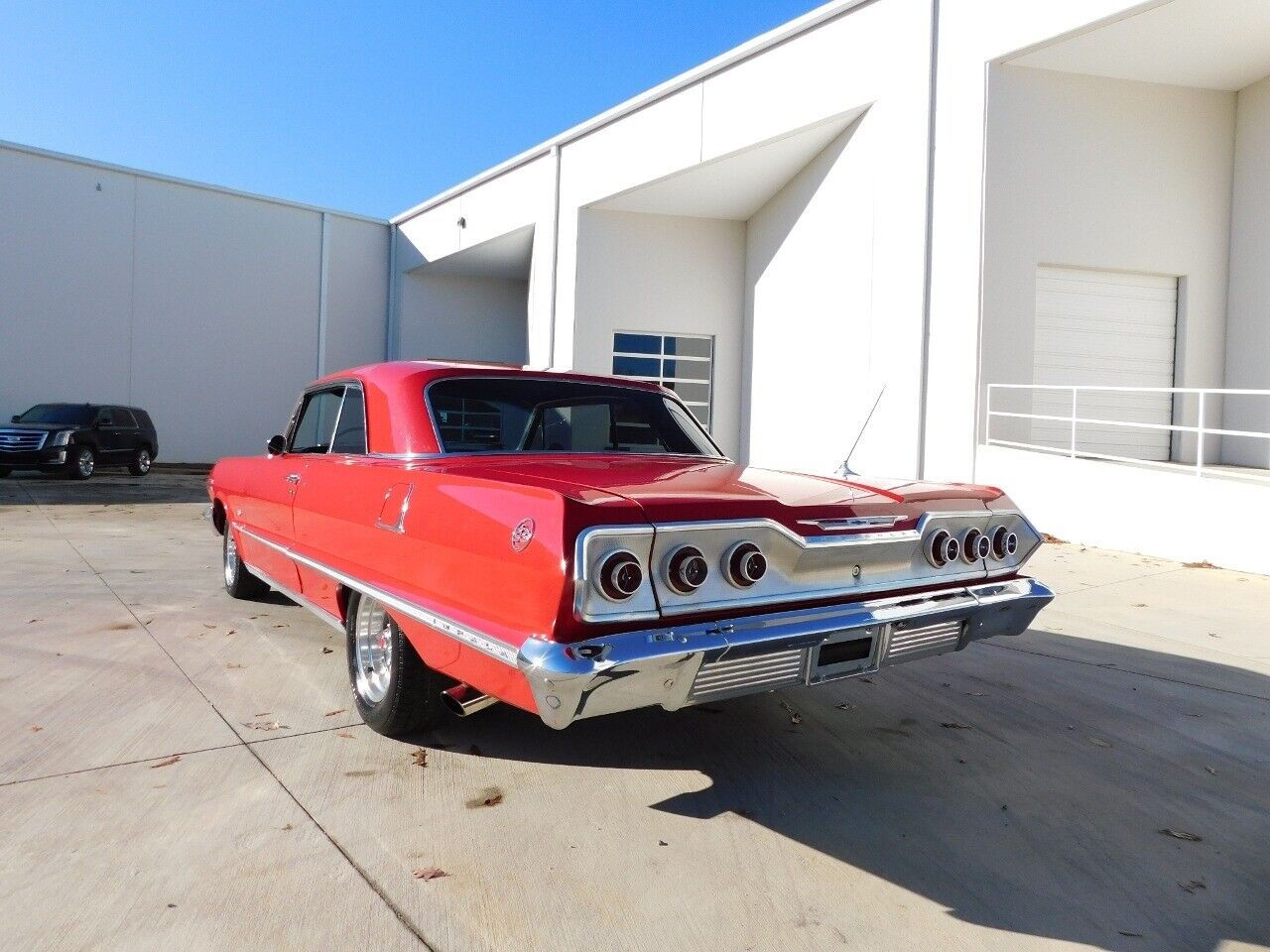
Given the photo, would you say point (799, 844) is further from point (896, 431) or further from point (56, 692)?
point (896, 431)

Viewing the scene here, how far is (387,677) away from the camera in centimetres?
359

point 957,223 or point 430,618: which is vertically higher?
point 957,223

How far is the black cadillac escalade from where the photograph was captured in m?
15.4

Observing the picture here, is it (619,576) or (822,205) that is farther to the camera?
(822,205)

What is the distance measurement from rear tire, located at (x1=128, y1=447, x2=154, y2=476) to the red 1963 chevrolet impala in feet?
50.1

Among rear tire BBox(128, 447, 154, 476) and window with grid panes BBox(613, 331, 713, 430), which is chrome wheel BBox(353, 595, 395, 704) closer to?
window with grid panes BBox(613, 331, 713, 430)

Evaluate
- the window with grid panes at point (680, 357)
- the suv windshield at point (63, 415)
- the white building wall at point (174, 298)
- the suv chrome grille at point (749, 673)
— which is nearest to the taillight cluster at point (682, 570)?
the suv chrome grille at point (749, 673)

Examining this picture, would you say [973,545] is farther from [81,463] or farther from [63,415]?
[63,415]

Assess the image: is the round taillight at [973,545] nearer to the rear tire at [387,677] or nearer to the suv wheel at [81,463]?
the rear tire at [387,677]

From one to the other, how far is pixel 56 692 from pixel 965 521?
391 centimetres

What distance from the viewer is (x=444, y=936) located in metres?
2.24

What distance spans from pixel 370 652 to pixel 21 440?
587 inches

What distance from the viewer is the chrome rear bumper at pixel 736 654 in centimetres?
243

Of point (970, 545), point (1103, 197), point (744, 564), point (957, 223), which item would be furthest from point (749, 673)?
point (1103, 197)
